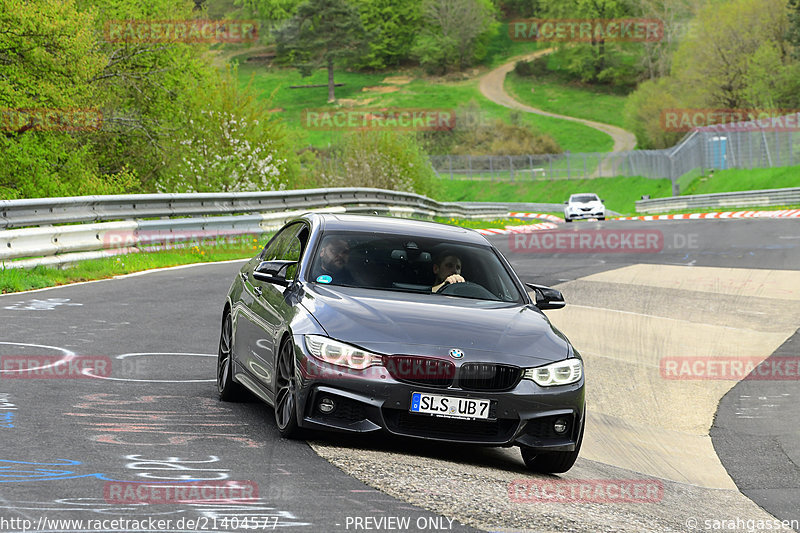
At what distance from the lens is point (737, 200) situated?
55.8 m

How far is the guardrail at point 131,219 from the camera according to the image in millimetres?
16781

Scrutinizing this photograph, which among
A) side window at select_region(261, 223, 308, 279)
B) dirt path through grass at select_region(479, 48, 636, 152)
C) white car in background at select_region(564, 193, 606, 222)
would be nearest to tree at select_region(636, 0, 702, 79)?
dirt path through grass at select_region(479, 48, 636, 152)

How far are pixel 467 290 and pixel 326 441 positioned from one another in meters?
1.69

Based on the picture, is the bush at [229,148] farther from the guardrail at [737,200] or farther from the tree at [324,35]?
the tree at [324,35]

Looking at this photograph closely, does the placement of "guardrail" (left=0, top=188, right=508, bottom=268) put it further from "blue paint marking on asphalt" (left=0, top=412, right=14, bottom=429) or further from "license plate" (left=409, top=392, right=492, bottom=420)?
"license plate" (left=409, top=392, right=492, bottom=420)

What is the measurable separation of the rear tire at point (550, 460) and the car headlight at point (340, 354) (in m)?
1.16

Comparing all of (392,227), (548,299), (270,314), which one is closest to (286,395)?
(270,314)

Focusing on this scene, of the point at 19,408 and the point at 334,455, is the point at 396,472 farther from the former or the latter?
the point at 19,408

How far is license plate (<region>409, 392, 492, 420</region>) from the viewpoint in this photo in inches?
267

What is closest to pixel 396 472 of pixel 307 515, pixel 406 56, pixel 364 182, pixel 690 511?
pixel 307 515

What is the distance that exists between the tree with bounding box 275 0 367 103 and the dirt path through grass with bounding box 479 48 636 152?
59.6 ft

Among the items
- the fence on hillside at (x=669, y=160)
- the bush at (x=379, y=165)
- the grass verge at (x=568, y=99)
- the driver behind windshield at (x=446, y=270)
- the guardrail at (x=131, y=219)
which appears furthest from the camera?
the grass verge at (x=568, y=99)

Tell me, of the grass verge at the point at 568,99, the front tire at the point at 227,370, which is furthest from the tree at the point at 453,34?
the front tire at the point at 227,370

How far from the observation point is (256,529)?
16.2 feet
